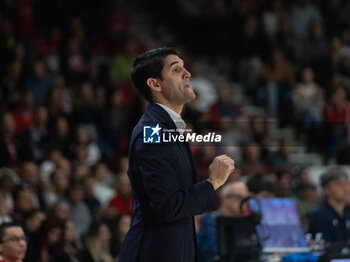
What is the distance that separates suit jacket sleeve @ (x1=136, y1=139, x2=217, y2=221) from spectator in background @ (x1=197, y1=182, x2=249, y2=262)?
2385mm

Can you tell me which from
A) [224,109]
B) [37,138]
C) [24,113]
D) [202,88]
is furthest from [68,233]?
[202,88]

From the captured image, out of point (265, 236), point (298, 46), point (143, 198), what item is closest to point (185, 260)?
point (143, 198)

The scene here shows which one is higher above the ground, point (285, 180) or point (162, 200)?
point (285, 180)

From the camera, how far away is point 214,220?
634cm

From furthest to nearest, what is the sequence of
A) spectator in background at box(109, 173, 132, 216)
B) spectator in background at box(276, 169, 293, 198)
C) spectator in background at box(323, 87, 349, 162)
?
spectator in background at box(323, 87, 349, 162), spectator in background at box(109, 173, 132, 216), spectator in background at box(276, 169, 293, 198)

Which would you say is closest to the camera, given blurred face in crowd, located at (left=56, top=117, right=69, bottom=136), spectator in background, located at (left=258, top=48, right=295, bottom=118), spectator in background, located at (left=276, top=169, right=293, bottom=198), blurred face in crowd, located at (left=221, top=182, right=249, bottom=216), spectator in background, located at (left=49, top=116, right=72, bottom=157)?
blurred face in crowd, located at (left=221, top=182, right=249, bottom=216)

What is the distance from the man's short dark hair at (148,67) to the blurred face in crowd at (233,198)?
2.93 m

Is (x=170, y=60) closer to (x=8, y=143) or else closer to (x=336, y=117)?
(x=8, y=143)

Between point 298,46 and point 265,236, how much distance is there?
8559 mm

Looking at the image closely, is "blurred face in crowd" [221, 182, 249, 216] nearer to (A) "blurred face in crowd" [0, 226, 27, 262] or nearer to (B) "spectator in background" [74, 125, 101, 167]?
(A) "blurred face in crowd" [0, 226, 27, 262]

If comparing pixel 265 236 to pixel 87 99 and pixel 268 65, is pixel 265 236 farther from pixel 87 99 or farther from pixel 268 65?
pixel 268 65

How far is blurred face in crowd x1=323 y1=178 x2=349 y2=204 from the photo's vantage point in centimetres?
639

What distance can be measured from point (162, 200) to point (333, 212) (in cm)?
311

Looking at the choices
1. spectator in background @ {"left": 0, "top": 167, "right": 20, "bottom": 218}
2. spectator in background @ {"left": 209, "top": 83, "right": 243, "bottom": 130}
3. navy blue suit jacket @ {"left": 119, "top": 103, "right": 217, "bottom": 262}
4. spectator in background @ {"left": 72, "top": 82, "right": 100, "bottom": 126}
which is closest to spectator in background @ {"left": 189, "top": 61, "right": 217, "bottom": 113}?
spectator in background @ {"left": 209, "top": 83, "right": 243, "bottom": 130}
